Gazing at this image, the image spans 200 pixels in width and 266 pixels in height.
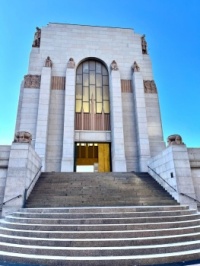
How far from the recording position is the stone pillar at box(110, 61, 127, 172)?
17703 millimetres

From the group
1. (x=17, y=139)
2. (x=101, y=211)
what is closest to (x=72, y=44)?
(x=17, y=139)

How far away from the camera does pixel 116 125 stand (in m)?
19.0

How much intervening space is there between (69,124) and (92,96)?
427 cm

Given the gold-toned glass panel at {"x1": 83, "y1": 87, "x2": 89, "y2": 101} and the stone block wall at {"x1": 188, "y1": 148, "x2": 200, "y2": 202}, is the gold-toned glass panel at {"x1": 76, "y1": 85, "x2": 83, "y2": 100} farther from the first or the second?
the stone block wall at {"x1": 188, "y1": 148, "x2": 200, "y2": 202}

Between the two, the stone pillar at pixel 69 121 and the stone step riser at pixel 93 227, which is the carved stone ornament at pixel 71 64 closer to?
the stone pillar at pixel 69 121

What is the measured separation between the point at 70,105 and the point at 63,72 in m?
4.27

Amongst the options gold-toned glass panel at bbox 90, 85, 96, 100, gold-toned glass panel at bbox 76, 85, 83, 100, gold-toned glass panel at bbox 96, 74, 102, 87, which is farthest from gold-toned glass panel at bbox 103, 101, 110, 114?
gold-toned glass panel at bbox 76, 85, 83, 100

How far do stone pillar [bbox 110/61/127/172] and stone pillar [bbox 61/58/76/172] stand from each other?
13.1ft

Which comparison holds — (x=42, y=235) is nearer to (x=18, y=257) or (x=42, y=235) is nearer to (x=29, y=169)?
(x=18, y=257)

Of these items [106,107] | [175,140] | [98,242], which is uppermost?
[106,107]

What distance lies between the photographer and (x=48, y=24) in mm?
22516

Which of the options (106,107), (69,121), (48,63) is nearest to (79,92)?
(106,107)

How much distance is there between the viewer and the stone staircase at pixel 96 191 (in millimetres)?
A: 9600

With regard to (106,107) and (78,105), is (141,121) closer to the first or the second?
(106,107)
